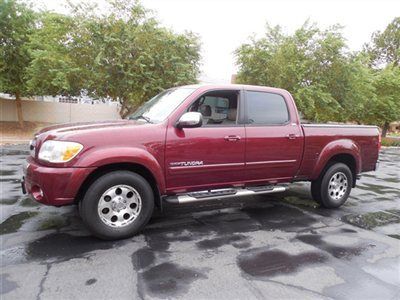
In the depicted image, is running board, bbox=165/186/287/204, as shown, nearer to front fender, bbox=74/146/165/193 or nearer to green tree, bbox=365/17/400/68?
front fender, bbox=74/146/165/193

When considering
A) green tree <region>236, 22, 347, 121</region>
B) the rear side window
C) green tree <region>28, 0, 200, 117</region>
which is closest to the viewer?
the rear side window

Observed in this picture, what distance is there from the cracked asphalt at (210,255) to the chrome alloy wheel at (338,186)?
0.27 m

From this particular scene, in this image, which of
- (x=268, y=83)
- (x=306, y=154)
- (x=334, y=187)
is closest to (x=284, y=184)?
(x=306, y=154)

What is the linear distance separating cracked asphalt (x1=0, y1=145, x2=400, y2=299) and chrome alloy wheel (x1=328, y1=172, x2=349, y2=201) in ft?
0.89

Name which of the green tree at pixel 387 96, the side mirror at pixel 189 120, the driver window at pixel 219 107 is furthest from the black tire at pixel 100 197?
the green tree at pixel 387 96

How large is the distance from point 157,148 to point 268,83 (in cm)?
1522

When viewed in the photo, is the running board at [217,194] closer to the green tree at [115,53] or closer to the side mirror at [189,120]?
the side mirror at [189,120]

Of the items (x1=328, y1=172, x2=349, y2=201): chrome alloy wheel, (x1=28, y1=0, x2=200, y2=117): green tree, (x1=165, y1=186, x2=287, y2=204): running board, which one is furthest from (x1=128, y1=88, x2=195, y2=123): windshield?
(x1=28, y1=0, x2=200, y2=117): green tree

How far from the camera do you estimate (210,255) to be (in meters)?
3.94

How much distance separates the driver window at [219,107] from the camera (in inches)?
199

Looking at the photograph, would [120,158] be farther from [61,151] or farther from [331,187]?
[331,187]

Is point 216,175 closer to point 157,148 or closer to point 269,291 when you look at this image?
point 157,148

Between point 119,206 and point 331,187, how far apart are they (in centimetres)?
379

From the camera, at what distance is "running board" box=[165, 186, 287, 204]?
4527mm
